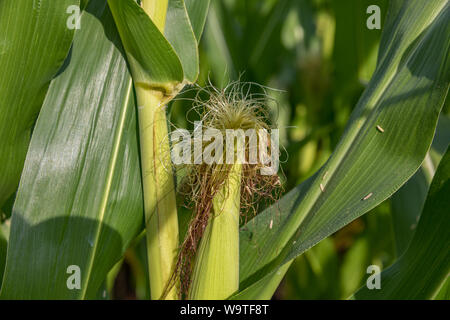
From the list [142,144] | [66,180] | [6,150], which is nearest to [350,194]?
[142,144]

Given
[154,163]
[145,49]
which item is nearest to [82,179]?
[154,163]

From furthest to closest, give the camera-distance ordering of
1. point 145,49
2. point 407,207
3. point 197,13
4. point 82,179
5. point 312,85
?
point 312,85
point 407,207
point 197,13
point 82,179
point 145,49

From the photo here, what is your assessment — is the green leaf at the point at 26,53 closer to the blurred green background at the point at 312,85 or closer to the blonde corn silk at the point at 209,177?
the blonde corn silk at the point at 209,177

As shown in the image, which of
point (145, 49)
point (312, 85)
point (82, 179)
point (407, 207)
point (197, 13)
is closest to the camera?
point (145, 49)

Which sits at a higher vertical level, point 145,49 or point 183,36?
point 183,36

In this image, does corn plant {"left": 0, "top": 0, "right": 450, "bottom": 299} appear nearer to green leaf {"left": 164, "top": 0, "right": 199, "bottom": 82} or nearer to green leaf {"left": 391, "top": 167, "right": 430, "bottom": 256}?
green leaf {"left": 164, "top": 0, "right": 199, "bottom": 82}

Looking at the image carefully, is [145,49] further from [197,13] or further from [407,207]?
[407,207]

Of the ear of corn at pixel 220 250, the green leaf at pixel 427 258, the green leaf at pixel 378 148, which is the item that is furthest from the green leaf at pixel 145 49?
the green leaf at pixel 427 258
